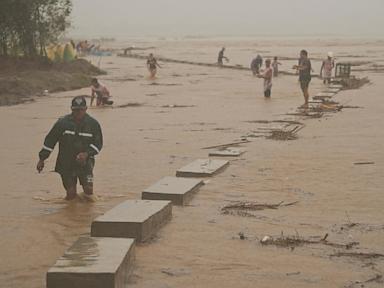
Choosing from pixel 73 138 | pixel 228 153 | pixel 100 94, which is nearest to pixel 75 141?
pixel 73 138

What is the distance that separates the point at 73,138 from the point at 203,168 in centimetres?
273

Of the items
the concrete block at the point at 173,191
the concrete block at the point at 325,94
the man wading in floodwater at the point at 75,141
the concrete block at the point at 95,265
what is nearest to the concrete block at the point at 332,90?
the concrete block at the point at 325,94

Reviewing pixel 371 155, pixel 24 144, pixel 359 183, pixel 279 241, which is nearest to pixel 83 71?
pixel 24 144

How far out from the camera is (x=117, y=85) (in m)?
33.1

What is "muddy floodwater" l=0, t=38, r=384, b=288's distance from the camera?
262 inches

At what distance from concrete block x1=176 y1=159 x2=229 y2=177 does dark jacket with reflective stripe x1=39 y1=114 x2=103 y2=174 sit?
204 centimetres

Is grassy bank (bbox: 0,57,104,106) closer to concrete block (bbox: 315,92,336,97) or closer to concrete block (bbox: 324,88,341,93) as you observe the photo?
concrete block (bbox: 315,92,336,97)

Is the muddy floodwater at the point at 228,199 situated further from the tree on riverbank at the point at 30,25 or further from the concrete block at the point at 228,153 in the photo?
the tree on riverbank at the point at 30,25

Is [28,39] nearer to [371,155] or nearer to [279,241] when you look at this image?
[371,155]

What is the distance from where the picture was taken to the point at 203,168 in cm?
1139

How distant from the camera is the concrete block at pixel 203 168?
11031 mm

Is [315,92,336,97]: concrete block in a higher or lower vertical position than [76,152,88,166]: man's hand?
lower

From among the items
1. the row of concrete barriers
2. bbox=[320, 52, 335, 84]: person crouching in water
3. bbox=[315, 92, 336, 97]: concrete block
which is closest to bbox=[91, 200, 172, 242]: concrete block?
the row of concrete barriers

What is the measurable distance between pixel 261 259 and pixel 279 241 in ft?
2.05
